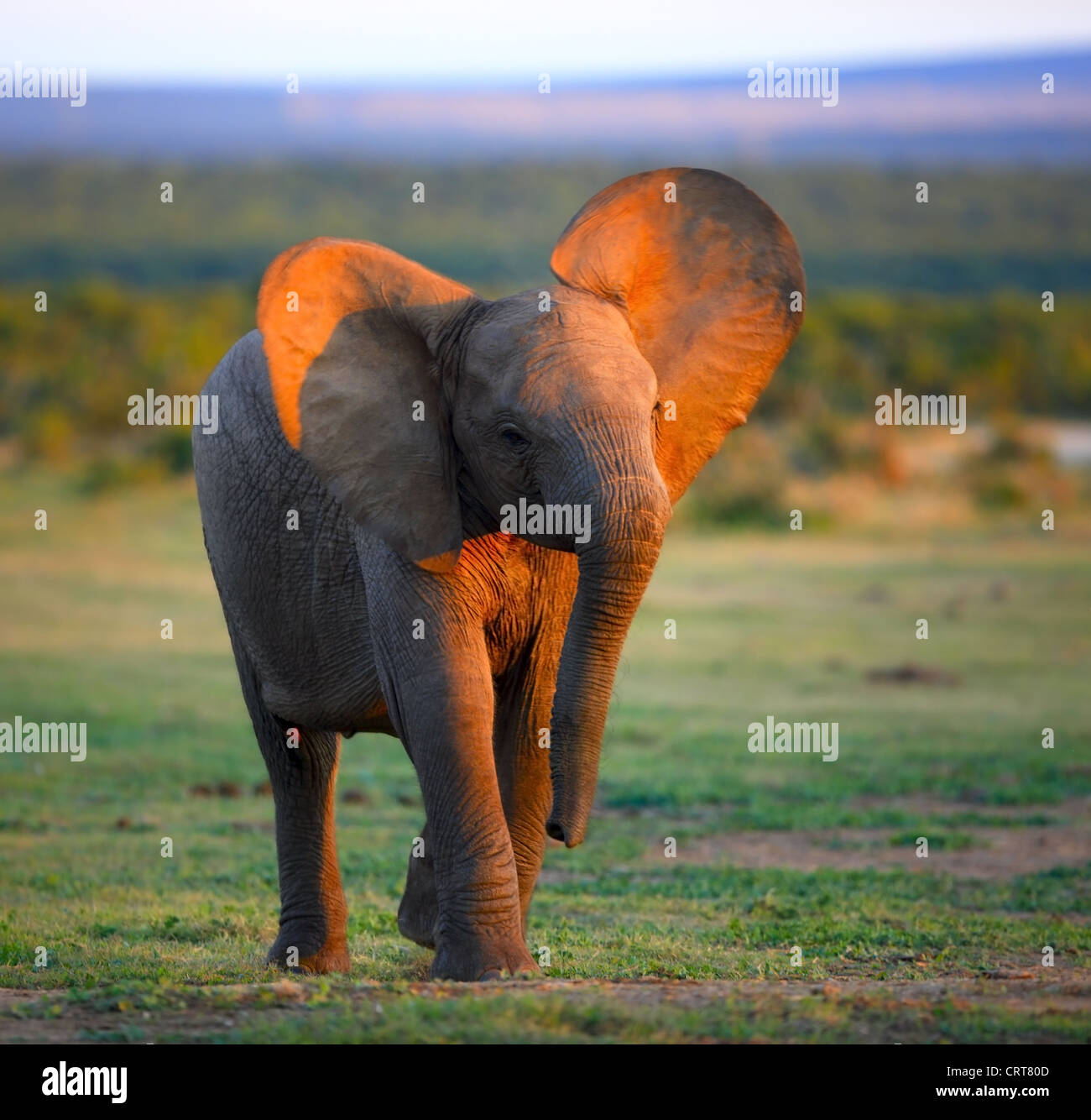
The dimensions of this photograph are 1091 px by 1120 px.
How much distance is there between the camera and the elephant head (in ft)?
19.2

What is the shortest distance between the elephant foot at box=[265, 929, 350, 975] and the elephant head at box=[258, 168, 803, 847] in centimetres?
198

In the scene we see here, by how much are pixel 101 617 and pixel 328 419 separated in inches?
520

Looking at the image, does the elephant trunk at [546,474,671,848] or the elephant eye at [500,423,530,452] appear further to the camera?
the elephant eye at [500,423,530,452]

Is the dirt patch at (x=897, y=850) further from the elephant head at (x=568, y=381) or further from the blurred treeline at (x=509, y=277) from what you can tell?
the blurred treeline at (x=509, y=277)

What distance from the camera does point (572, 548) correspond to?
19.2ft

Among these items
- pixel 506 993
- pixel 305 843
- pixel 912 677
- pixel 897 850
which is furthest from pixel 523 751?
pixel 912 677

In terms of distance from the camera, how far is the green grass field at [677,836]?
5641 mm

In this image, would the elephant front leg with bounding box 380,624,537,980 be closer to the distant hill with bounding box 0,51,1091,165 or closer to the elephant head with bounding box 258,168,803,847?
the elephant head with bounding box 258,168,803,847

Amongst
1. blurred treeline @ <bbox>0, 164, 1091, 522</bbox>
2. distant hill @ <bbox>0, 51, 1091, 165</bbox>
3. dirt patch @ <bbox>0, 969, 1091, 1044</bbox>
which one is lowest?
dirt patch @ <bbox>0, 969, 1091, 1044</bbox>

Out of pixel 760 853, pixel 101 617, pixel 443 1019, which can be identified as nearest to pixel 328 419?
pixel 443 1019

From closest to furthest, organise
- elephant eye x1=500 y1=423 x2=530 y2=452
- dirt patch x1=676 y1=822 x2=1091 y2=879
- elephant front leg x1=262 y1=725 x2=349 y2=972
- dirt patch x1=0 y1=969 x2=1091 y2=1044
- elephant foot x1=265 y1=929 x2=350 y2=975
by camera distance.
A: dirt patch x1=0 y1=969 x2=1091 y2=1044 → elephant eye x1=500 y1=423 x2=530 y2=452 → elephant foot x1=265 y1=929 x2=350 y2=975 → elephant front leg x1=262 y1=725 x2=349 y2=972 → dirt patch x1=676 y1=822 x2=1091 y2=879

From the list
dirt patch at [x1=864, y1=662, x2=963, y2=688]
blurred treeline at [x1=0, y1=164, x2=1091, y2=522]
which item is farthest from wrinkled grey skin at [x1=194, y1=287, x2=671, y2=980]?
blurred treeline at [x1=0, y1=164, x2=1091, y2=522]
